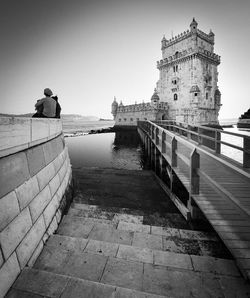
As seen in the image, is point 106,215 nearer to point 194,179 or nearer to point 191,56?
point 194,179

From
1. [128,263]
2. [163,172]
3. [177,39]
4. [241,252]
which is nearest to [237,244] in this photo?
[241,252]

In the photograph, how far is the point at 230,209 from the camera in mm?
3666

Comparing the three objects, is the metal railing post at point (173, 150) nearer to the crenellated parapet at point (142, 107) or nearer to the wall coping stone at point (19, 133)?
the wall coping stone at point (19, 133)

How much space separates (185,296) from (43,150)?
337 centimetres

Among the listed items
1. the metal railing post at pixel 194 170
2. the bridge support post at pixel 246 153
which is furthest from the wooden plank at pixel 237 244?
the bridge support post at pixel 246 153

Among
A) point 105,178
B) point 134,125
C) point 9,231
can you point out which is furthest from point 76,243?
point 134,125

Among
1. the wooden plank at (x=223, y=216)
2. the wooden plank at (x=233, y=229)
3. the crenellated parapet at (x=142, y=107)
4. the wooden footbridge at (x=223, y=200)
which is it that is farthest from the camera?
the crenellated parapet at (x=142, y=107)

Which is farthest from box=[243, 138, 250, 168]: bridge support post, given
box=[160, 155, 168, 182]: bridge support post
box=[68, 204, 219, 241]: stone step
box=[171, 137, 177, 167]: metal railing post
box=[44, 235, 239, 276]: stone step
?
box=[160, 155, 168, 182]: bridge support post

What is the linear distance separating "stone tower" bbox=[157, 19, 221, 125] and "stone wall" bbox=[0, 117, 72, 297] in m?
40.2

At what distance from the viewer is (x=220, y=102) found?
4453 centimetres

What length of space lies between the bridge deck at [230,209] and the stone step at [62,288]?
146cm

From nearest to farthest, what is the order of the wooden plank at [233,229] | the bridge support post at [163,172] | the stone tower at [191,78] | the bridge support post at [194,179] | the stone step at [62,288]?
1. the stone step at [62,288]
2. the wooden plank at [233,229]
3. the bridge support post at [194,179]
4. the bridge support post at [163,172]
5. the stone tower at [191,78]

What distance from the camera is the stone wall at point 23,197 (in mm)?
2150

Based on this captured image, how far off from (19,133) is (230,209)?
4.14 meters
